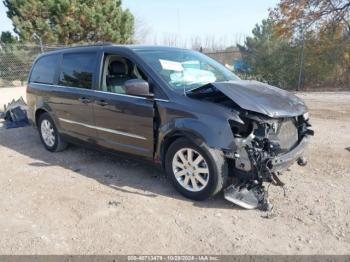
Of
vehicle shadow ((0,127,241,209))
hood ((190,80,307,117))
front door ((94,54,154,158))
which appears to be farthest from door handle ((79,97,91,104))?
hood ((190,80,307,117))

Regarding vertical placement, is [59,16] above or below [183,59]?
above

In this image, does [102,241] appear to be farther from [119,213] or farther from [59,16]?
[59,16]

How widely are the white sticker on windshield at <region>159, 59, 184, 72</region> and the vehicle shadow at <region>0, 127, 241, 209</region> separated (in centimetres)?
125

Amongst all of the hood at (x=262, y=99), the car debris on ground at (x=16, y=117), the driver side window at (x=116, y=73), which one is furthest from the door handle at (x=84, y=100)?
the car debris on ground at (x=16, y=117)

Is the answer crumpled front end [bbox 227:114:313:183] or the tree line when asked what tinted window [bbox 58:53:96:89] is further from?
the tree line

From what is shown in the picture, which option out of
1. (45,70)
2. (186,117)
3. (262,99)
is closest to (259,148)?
(262,99)

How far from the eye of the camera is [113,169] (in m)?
5.15

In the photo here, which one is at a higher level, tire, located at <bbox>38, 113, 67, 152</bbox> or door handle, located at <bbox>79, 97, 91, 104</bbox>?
door handle, located at <bbox>79, 97, 91, 104</bbox>

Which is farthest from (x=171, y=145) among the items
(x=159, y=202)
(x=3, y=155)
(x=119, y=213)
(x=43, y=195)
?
(x=3, y=155)

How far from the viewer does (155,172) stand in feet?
16.2

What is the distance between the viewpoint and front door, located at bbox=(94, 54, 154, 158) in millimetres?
4266

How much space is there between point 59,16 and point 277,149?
581 inches

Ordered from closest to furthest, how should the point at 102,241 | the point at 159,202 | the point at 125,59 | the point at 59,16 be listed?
the point at 102,241 < the point at 159,202 < the point at 125,59 < the point at 59,16

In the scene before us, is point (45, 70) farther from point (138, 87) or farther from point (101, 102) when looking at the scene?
point (138, 87)
